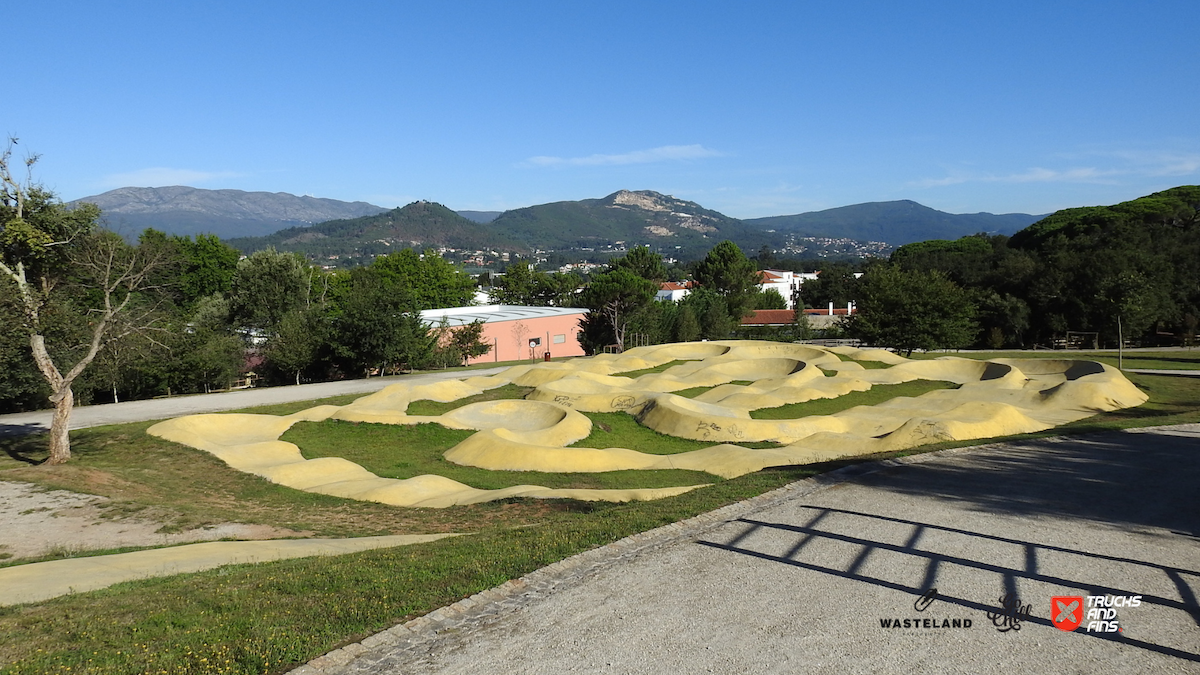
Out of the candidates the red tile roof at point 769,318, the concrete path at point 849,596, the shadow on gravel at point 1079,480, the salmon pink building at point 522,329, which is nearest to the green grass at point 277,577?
the concrete path at point 849,596

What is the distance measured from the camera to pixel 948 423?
22.3m

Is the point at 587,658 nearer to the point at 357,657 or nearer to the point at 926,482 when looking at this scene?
Result: the point at 357,657

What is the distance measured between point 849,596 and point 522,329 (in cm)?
5757

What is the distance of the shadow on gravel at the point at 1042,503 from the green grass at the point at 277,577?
1.95 m

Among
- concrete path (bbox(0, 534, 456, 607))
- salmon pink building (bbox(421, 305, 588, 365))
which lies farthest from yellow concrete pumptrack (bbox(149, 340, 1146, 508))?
salmon pink building (bbox(421, 305, 588, 365))

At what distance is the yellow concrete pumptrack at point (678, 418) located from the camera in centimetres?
1995

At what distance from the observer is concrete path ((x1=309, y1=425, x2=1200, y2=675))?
6844 millimetres

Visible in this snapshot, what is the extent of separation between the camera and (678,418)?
1050 inches

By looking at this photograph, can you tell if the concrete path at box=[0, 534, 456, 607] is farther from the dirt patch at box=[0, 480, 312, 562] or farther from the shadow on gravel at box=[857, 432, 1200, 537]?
the shadow on gravel at box=[857, 432, 1200, 537]

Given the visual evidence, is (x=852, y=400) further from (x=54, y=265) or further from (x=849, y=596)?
(x=54, y=265)

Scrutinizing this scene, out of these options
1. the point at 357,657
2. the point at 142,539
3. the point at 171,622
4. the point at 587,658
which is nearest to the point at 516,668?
the point at 587,658

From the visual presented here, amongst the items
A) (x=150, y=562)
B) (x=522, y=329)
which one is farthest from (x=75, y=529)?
(x=522, y=329)

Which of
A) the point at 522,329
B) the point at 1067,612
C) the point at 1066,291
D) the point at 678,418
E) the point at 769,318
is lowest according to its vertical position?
the point at 678,418

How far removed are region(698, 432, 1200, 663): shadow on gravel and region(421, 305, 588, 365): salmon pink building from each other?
152ft
